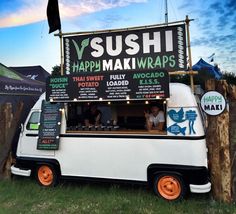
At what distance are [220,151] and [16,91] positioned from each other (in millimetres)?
5950

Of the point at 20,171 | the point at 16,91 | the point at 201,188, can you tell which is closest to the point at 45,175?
the point at 20,171

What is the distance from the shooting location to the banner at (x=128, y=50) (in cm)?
692

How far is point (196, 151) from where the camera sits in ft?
19.8

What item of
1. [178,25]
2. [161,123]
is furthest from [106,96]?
[178,25]

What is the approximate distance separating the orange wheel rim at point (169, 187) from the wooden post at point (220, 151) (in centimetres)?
72

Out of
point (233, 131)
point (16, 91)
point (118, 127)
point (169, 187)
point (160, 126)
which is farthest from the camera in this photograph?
point (16, 91)

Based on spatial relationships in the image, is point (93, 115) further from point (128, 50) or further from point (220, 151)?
point (220, 151)

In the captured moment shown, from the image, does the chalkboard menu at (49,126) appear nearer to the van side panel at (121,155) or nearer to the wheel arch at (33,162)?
the van side panel at (121,155)

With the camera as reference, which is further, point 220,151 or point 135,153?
point 135,153

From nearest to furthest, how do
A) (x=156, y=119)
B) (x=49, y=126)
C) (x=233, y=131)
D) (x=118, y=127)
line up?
(x=233, y=131), (x=156, y=119), (x=118, y=127), (x=49, y=126)

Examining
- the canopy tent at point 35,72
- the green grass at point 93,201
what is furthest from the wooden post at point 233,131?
the canopy tent at point 35,72

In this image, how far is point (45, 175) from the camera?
755 centimetres

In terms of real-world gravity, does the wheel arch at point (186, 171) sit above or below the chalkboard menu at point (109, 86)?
below

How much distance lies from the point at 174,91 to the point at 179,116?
528 mm
